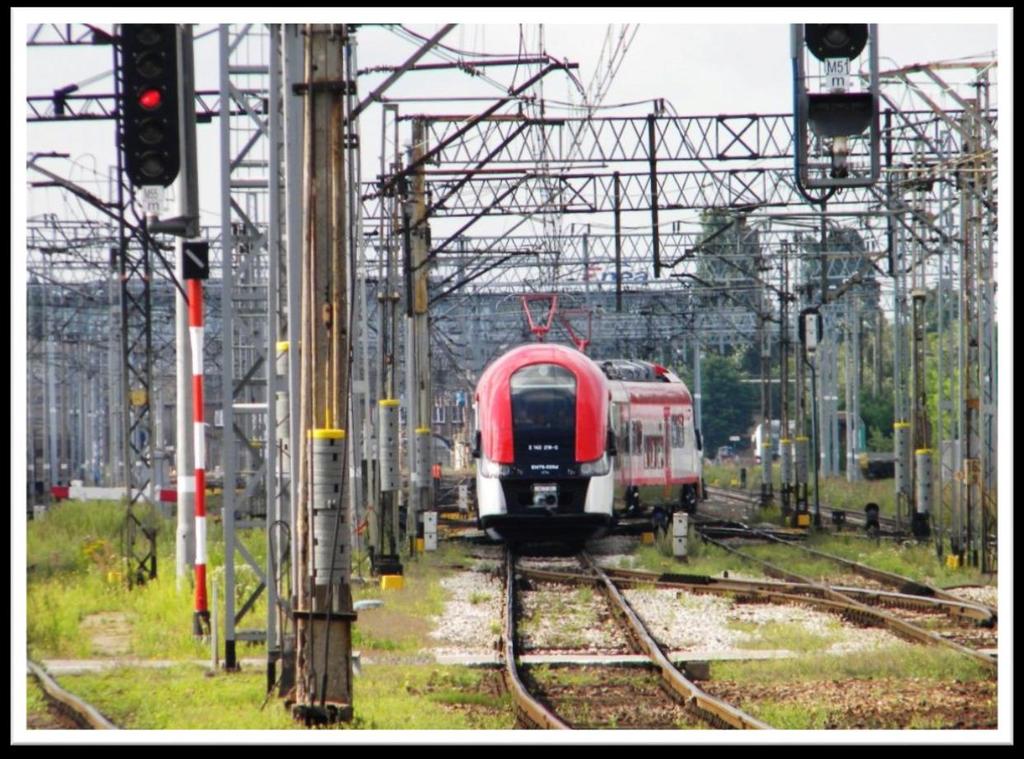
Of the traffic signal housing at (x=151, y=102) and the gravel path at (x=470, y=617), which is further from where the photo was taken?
the gravel path at (x=470, y=617)

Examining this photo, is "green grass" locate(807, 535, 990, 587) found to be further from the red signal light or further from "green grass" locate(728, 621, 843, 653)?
the red signal light

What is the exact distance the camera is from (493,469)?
26.5m

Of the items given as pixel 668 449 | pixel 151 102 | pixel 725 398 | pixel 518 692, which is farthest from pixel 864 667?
pixel 725 398

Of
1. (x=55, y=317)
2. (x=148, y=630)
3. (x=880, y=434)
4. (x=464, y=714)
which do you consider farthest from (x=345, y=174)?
(x=880, y=434)

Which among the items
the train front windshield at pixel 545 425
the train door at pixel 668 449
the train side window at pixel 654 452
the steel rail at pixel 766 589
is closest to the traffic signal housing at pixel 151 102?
the steel rail at pixel 766 589

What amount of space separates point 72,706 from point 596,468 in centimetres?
1415

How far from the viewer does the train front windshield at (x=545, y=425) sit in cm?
2631

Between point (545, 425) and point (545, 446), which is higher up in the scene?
point (545, 425)

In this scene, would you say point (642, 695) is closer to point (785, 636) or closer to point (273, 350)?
point (785, 636)

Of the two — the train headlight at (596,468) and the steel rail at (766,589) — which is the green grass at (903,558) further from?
→ the train headlight at (596,468)

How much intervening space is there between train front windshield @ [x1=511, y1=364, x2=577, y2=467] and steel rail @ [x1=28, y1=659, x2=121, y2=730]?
12.2 meters

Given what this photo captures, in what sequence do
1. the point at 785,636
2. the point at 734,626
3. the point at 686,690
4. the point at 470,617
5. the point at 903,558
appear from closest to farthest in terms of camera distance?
the point at 686,690 < the point at 785,636 < the point at 734,626 < the point at 470,617 < the point at 903,558

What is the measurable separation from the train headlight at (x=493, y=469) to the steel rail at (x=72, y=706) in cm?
1207

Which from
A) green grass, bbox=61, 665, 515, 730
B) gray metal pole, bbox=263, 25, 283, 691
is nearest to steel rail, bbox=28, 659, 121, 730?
green grass, bbox=61, 665, 515, 730
